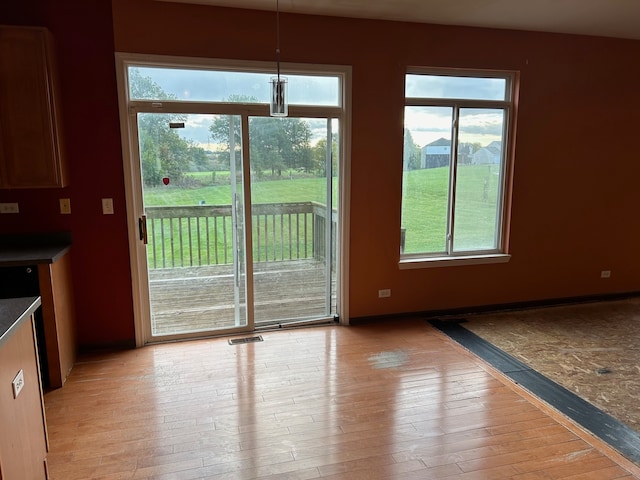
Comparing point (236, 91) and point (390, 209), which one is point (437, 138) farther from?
point (236, 91)

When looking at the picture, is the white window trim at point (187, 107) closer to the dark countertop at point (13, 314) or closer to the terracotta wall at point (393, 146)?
the terracotta wall at point (393, 146)

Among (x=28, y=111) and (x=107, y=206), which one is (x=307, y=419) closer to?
(x=107, y=206)

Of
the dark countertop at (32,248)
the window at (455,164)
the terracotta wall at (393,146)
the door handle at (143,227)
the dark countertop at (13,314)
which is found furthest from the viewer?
the window at (455,164)

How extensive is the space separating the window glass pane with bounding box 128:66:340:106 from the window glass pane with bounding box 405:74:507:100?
2.47 ft

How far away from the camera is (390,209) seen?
13.3 ft

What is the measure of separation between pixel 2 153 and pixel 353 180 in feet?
8.50

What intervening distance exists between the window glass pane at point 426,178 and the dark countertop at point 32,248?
9.48 ft

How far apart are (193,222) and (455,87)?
271cm

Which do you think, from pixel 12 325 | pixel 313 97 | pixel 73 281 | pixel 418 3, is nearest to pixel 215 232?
pixel 73 281

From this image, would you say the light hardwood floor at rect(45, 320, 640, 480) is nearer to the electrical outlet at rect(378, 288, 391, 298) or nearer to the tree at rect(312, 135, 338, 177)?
the electrical outlet at rect(378, 288, 391, 298)

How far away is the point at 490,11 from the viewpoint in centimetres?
351

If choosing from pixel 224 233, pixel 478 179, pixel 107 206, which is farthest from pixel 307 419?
Answer: pixel 478 179

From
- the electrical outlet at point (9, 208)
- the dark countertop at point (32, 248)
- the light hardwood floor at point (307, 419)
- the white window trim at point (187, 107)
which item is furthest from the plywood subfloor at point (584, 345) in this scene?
the electrical outlet at point (9, 208)

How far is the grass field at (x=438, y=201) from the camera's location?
3924 mm
